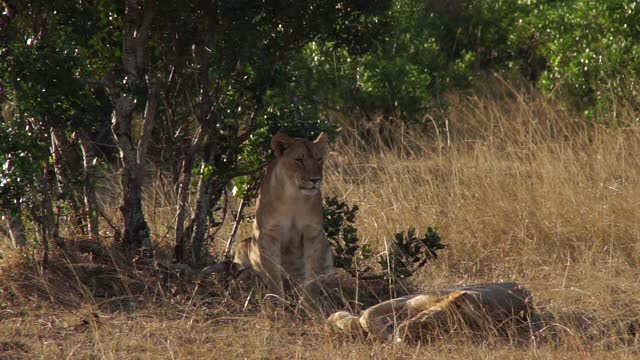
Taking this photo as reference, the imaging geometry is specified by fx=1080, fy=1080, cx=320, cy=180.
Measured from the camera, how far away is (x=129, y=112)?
6777 mm

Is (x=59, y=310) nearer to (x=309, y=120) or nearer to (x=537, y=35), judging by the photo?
(x=309, y=120)

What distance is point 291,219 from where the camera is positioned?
6602 millimetres

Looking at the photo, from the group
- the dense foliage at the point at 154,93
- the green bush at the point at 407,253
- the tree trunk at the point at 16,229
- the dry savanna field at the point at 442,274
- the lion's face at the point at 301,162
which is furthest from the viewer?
the tree trunk at the point at 16,229

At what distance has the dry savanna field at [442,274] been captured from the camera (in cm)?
549

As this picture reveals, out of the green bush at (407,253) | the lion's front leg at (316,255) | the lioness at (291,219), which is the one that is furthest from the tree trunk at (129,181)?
the green bush at (407,253)

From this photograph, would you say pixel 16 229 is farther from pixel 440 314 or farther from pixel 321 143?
pixel 440 314

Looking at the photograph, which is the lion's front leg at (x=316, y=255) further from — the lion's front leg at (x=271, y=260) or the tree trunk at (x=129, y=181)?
the tree trunk at (x=129, y=181)

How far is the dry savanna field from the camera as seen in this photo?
5.49m

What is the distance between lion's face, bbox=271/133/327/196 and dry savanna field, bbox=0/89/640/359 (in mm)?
761

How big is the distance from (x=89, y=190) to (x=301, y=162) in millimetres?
1486

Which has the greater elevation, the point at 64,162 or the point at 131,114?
the point at 131,114

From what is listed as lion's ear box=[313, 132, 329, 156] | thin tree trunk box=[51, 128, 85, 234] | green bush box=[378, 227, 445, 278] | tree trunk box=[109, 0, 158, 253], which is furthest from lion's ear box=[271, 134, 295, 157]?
thin tree trunk box=[51, 128, 85, 234]

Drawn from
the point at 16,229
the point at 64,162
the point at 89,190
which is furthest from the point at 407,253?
the point at 16,229

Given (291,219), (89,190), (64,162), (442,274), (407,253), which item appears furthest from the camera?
(442,274)
